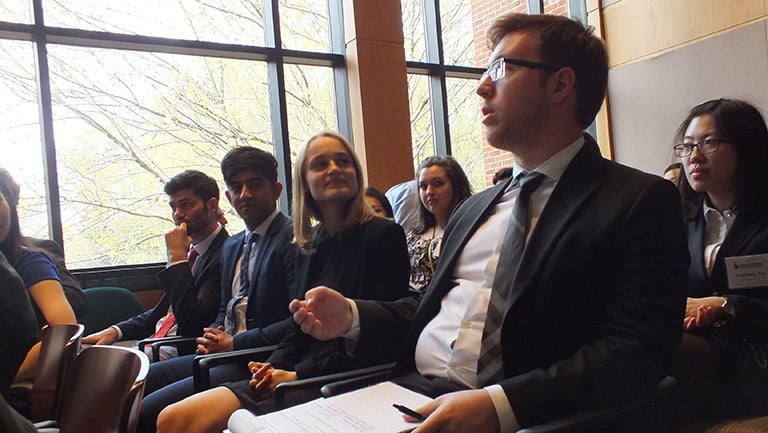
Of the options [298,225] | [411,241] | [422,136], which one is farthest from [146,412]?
[422,136]

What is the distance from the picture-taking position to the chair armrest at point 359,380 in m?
1.43

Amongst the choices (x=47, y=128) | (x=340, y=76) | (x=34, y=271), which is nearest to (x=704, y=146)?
(x=34, y=271)

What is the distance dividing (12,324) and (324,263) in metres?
0.99

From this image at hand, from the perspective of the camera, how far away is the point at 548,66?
1402 mm

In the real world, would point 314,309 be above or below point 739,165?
below

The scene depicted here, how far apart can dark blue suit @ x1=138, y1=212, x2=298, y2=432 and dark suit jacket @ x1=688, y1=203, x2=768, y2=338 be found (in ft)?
4.80

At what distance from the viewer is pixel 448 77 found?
5906 mm

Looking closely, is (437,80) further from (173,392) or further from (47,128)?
(173,392)

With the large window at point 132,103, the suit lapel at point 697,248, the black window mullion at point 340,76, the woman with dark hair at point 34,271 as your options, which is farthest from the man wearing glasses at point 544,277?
the black window mullion at point 340,76

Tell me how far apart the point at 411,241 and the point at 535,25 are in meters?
2.24

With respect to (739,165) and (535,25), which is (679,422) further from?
(535,25)

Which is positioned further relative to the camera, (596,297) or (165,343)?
(165,343)

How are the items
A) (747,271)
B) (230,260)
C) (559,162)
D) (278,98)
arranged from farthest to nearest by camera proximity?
(278,98) < (230,260) < (747,271) < (559,162)

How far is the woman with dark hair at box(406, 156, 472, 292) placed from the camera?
3436 millimetres
